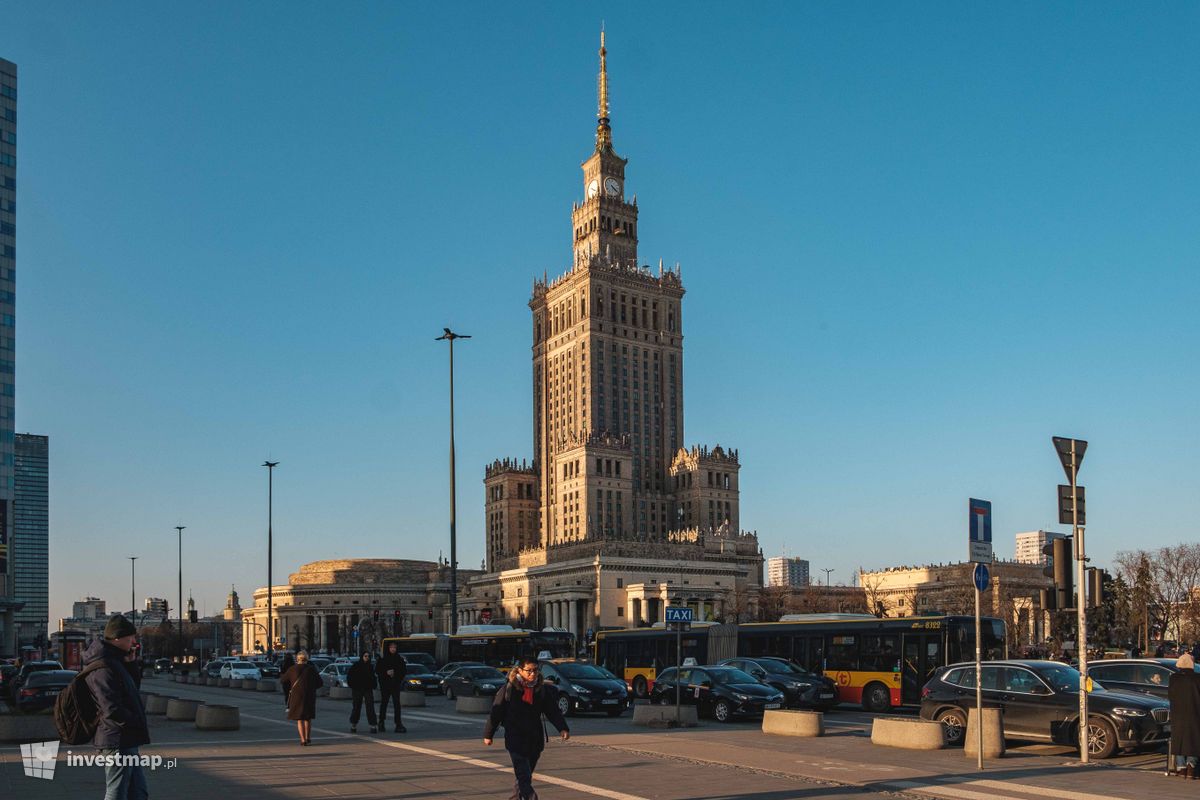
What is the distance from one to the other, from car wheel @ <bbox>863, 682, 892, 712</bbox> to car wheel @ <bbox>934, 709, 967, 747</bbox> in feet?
40.5

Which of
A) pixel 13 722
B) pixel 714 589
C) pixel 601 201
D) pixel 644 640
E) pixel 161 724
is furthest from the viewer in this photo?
pixel 601 201

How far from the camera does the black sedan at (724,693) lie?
29.8 meters

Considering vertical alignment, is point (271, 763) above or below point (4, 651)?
above

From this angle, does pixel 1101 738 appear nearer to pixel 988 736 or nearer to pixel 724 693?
pixel 988 736

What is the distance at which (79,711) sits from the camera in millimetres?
10430

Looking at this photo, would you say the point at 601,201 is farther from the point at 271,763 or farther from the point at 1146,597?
the point at 271,763

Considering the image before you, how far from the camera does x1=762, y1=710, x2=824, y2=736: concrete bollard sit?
24.4 m

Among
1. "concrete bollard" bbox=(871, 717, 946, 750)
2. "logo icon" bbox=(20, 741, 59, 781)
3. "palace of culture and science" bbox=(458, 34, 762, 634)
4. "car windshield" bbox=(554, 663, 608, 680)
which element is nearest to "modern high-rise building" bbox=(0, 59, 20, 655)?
"palace of culture and science" bbox=(458, 34, 762, 634)

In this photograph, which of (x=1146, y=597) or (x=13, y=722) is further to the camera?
(x=1146, y=597)

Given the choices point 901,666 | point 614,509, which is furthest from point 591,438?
point 901,666

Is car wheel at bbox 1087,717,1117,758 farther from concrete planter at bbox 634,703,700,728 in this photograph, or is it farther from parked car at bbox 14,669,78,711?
parked car at bbox 14,669,78,711

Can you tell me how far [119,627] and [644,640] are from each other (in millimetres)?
36605

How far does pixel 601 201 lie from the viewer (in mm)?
170750

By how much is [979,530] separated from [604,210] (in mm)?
155007
